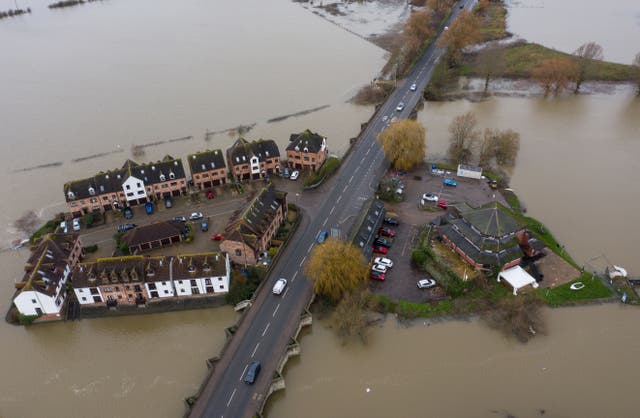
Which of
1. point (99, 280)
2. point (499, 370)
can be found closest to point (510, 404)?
point (499, 370)

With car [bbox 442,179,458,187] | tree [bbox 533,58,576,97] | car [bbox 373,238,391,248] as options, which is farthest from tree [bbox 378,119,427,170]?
tree [bbox 533,58,576,97]

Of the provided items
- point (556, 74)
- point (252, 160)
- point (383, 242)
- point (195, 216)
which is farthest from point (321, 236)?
point (556, 74)

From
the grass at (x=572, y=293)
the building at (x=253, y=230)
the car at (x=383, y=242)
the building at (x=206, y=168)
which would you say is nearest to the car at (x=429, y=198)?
the car at (x=383, y=242)

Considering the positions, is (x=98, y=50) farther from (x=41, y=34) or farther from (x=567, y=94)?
(x=567, y=94)

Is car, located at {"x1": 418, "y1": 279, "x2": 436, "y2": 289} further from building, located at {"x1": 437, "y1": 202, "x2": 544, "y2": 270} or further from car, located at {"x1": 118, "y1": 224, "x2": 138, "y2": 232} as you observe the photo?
car, located at {"x1": 118, "y1": 224, "x2": 138, "y2": 232}

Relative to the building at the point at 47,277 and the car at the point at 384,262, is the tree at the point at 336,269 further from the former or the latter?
the building at the point at 47,277

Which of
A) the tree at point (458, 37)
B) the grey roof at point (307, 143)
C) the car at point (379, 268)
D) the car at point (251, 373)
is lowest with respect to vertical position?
the car at point (251, 373)

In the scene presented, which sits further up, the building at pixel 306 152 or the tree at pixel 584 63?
the tree at pixel 584 63
